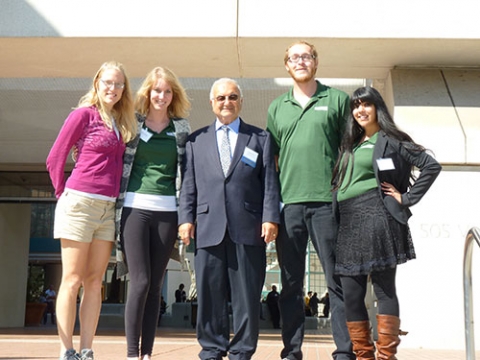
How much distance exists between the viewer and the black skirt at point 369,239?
4137 millimetres

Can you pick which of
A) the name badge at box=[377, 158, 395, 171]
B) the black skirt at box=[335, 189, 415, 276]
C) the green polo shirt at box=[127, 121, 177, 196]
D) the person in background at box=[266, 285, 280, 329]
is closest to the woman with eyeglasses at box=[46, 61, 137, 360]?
the green polo shirt at box=[127, 121, 177, 196]

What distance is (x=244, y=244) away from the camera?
13.9 ft

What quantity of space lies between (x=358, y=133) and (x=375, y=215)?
0.53m

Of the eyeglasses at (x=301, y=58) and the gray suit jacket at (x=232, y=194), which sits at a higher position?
the eyeglasses at (x=301, y=58)

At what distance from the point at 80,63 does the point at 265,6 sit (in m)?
2.36

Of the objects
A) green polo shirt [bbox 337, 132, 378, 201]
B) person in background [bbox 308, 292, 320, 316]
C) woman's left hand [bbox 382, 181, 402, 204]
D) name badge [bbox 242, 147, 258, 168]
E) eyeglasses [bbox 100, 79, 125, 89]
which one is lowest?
person in background [bbox 308, 292, 320, 316]

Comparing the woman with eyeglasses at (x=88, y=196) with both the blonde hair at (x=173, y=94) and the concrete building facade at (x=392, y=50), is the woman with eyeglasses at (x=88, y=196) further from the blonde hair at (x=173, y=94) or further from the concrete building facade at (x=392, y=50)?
the concrete building facade at (x=392, y=50)

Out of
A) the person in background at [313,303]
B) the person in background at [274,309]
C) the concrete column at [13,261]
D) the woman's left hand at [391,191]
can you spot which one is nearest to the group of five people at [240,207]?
the woman's left hand at [391,191]

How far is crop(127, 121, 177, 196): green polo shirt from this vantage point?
4398mm

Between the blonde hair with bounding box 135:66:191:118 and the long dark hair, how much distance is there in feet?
3.42

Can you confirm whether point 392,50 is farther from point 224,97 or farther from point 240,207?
point 240,207

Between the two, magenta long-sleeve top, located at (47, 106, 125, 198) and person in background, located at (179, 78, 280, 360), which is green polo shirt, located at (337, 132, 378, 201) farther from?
magenta long-sleeve top, located at (47, 106, 125, 198)

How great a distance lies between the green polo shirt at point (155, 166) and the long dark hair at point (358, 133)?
0.99 m

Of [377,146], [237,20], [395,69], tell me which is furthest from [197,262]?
[395,69]
